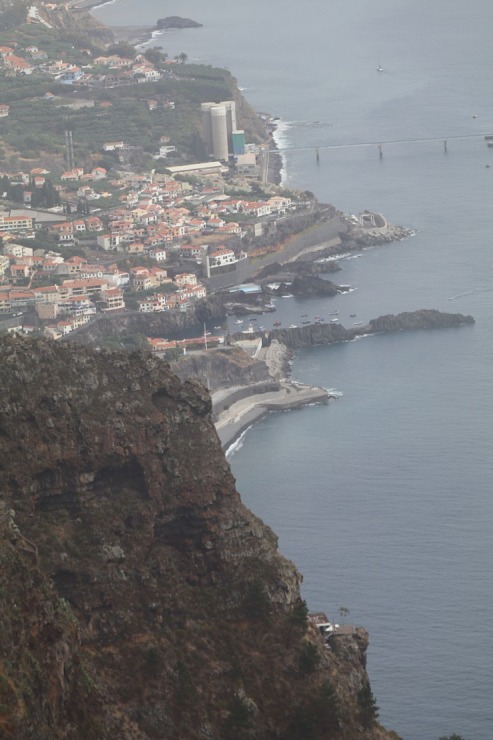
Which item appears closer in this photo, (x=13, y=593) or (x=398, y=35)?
(x=13, y=593)

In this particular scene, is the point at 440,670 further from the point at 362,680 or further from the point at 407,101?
the point at 407,101

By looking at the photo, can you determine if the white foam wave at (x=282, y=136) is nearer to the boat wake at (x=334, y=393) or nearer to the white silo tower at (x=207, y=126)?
the white silo tower at (x=207, y=126)

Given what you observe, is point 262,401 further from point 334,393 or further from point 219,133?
point 219,133

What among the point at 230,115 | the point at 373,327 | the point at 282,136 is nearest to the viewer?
the point at 373,327

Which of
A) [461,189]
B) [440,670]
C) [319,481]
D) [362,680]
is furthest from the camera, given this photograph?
[461,189]

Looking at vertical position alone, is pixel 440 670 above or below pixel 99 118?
below

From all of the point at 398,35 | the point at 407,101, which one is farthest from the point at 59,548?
the point at 398,35

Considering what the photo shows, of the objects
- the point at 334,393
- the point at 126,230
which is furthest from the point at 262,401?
the point at 126,230
